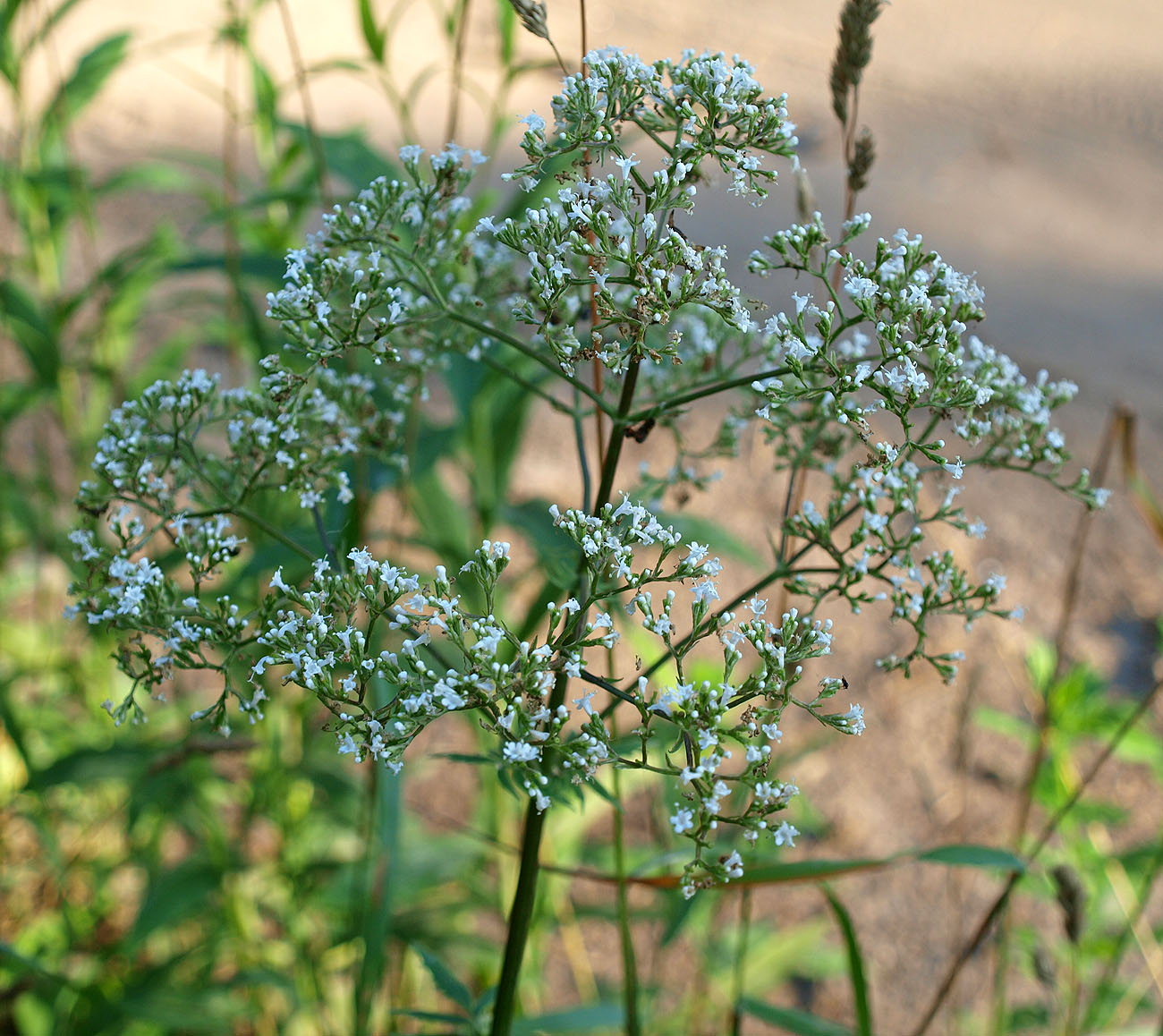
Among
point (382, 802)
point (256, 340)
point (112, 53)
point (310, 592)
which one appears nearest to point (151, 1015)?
point (382, 802)

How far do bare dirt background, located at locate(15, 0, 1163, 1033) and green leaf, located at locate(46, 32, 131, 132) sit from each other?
0.15m

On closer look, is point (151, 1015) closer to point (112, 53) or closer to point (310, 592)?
point (310, 592)

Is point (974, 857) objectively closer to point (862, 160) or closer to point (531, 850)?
point (531, 850)

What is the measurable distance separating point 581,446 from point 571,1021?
0.89m

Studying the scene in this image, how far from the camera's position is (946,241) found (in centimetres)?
577

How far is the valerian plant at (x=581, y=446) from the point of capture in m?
0.98

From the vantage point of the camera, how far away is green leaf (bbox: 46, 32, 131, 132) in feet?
8.43

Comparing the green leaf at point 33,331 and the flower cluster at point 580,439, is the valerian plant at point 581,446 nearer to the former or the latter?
the flower cluster at point 580,439

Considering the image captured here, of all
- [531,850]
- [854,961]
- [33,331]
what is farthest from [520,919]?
[33,331]

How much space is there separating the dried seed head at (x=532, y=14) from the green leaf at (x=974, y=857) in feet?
3.42

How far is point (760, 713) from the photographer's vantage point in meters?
0.98

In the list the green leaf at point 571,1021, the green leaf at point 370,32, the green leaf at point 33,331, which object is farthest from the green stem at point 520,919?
the green leaf at point 33,331

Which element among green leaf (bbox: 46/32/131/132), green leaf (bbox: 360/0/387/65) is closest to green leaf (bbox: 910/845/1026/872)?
green leaf (bbox: 360/0/387/65)

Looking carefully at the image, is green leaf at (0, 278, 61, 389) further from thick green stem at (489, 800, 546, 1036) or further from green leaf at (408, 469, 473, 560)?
thick green stem at (489, 800, 546, 1036)
